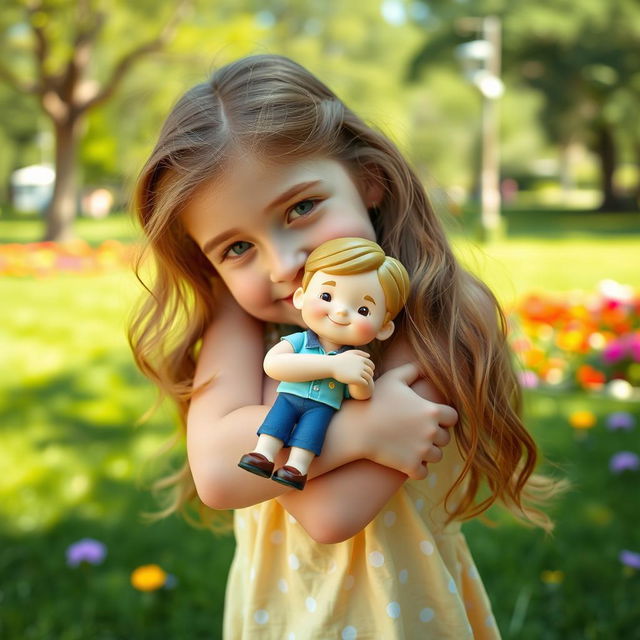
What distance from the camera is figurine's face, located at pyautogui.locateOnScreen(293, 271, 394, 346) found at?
3.89ft

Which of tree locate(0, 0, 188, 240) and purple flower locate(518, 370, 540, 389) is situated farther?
tree locate(0, 0, 188, 240)

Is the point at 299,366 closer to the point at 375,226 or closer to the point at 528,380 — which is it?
the point at 375,226

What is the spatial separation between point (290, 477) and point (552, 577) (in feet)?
5.83

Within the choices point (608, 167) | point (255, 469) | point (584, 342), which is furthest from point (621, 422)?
point (608, 167)

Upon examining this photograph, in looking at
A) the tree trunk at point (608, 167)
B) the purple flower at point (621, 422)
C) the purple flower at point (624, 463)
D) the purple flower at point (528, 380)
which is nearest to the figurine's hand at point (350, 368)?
the purple flower at point (624, 463)

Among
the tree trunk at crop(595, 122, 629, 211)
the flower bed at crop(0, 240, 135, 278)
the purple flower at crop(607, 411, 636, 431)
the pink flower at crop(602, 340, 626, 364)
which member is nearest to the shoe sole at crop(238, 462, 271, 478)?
the purple flower at crop(607, 411, 636, 431)

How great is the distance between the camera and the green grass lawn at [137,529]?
246cm

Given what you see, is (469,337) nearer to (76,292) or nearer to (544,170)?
(76,292)

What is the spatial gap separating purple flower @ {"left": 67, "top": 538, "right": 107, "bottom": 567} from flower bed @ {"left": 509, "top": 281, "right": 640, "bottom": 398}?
214cm

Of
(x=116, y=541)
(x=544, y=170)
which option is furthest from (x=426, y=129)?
(x=116, y=541)

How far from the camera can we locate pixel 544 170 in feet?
205

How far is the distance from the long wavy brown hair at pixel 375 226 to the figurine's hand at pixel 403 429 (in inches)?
2.9

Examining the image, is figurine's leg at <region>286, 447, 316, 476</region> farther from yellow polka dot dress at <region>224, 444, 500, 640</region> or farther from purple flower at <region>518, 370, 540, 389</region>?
purple flower at <region>518, 370, 540, 389</region>

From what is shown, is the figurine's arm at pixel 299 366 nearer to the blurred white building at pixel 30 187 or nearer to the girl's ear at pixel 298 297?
the girl's ear at pixel 298 297
